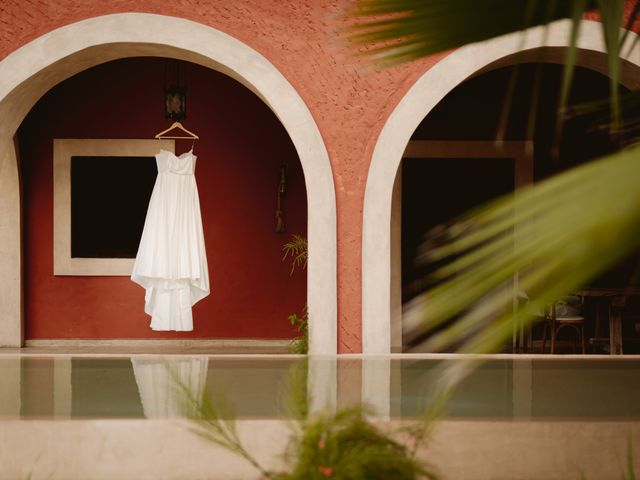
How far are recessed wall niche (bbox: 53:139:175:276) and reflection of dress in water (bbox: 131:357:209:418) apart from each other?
226 cm

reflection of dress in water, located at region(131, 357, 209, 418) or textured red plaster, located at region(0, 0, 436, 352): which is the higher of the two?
textured red plaster, located at region(0, 0, 436, 352)

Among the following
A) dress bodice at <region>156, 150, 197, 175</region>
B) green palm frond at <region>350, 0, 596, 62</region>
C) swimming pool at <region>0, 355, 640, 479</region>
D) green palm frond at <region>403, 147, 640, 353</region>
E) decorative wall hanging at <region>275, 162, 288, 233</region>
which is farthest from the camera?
decorative wall hanging at <region>275, 162, 288, 233</region>

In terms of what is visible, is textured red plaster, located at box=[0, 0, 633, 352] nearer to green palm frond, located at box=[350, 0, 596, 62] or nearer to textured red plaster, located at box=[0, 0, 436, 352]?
textured red plaster, located at box=[0, 0, 436, 352]

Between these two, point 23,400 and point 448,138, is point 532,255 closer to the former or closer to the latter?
point 23,400

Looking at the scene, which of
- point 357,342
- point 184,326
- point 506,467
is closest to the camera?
point 506,467

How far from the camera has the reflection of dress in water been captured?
2.96 metres

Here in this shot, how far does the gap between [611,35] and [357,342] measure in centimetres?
373

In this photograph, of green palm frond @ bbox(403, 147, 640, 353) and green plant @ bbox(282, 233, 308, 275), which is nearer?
green palm frond @ bbox(403, 147, 640, 353)

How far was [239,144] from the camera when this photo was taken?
669cm

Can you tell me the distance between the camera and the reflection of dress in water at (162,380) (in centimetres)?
296

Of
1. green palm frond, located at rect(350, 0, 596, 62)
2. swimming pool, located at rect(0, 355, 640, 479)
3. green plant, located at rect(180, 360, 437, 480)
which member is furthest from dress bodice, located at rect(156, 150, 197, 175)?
green palm frond, located at rect(350, 0, 596, 62)

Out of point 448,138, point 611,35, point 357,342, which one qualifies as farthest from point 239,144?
point 611,35

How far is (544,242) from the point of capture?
1.51 feet

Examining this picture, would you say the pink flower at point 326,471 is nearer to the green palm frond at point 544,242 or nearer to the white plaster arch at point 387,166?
the green palm frond at point 544,242
